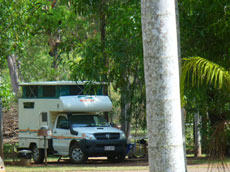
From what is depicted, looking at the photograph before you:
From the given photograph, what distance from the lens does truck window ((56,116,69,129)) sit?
66.5 ft

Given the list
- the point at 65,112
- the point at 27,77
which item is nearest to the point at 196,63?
the point at 65,112

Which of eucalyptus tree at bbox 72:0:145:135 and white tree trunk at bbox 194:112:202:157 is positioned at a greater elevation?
eucalyptus tree at bbox 72:0:145:135

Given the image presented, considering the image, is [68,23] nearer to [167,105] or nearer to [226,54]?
[226,54]

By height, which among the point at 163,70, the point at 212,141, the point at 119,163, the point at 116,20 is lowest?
the point at 119,163

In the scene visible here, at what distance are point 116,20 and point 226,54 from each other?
571cm

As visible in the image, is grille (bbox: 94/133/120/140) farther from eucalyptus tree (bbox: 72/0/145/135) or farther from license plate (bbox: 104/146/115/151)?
eucalyptus tree (bbox: 72/0/145/135)

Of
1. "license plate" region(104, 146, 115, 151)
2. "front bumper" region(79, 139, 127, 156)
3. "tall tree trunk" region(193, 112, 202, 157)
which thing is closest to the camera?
"front bumper" region(79, 139, 127, 156)

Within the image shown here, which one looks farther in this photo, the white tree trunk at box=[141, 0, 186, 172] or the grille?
the grille

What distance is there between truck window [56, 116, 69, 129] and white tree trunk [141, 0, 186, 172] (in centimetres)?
1670

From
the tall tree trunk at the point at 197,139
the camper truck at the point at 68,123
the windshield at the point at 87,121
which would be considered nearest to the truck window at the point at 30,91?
the camper truck at the point at 68,123

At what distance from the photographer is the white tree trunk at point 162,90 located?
361cm

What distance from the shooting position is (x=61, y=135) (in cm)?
2034

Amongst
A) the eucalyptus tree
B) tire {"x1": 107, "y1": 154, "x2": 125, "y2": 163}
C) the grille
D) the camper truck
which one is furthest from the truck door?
the eucalyptus tree

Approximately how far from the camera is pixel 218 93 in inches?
352
